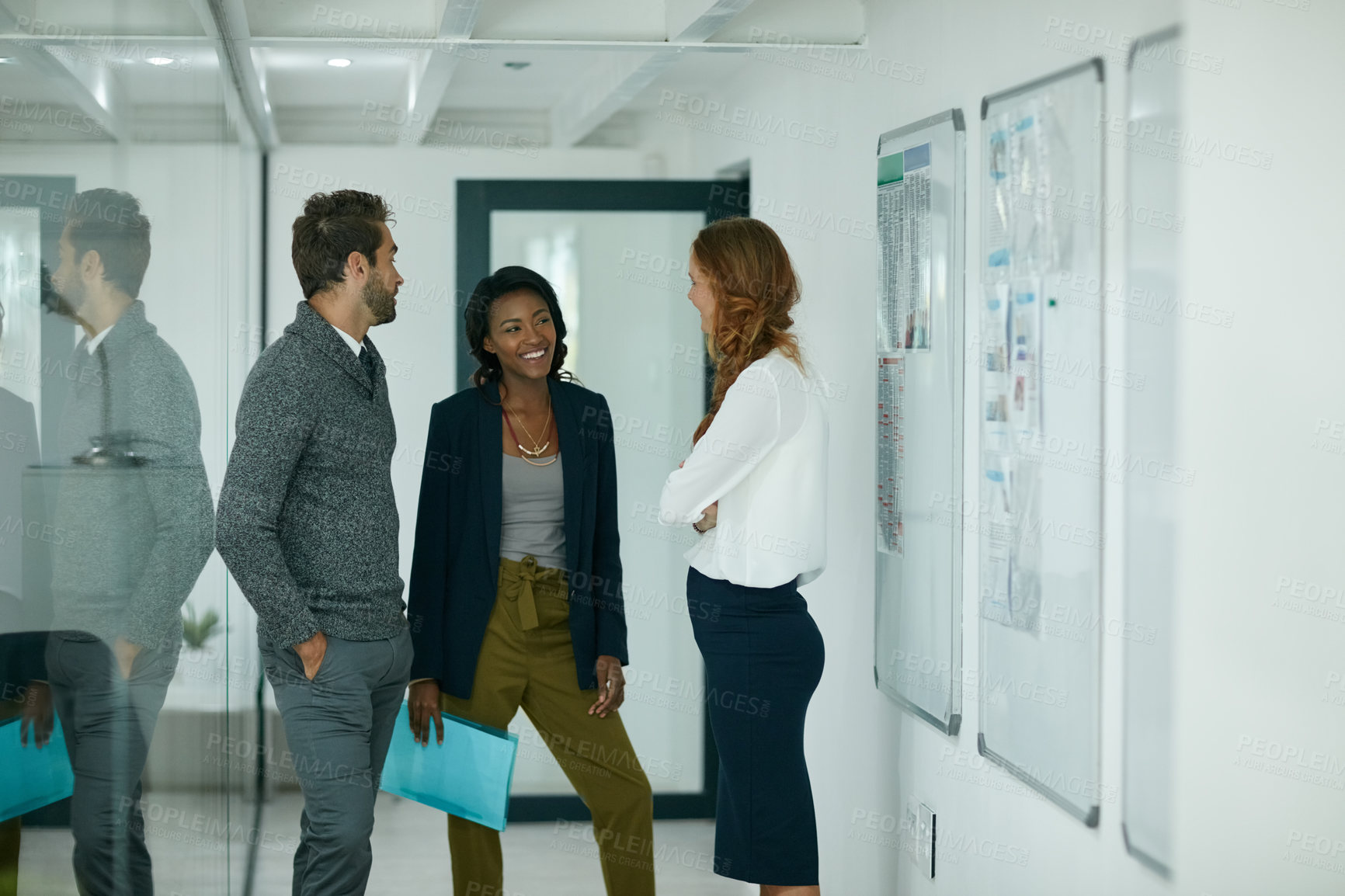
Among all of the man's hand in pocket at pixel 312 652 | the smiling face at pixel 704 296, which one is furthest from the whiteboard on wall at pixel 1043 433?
the man's hand in pocket at pixel 312 652

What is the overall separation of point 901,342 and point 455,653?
119cm

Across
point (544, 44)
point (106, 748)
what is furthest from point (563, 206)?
point (106, 748)

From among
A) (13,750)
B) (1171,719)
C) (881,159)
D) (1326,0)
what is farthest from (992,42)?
(13,750)

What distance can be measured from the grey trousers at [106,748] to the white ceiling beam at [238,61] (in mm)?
1404

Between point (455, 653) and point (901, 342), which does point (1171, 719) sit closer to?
point (901, 342)

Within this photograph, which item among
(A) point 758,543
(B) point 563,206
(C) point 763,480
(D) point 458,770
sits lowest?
(D) point 458,770

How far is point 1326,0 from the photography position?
60.5 inches

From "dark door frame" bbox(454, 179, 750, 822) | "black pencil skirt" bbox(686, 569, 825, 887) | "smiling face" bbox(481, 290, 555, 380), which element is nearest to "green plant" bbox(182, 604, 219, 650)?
"smiling face" bbox(481, 290, 555, 380)

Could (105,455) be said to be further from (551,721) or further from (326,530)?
(551,721)

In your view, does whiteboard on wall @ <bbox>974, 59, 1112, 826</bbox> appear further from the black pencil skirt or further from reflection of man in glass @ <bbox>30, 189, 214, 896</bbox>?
reflection of man in glass @ <bbox>30, 189, 214, 896</bbox>

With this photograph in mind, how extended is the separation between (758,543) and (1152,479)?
765 mm

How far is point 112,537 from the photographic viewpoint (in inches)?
68.7

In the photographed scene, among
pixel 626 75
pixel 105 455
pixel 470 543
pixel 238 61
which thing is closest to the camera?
pixel 105 455

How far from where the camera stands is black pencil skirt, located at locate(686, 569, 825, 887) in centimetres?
231
